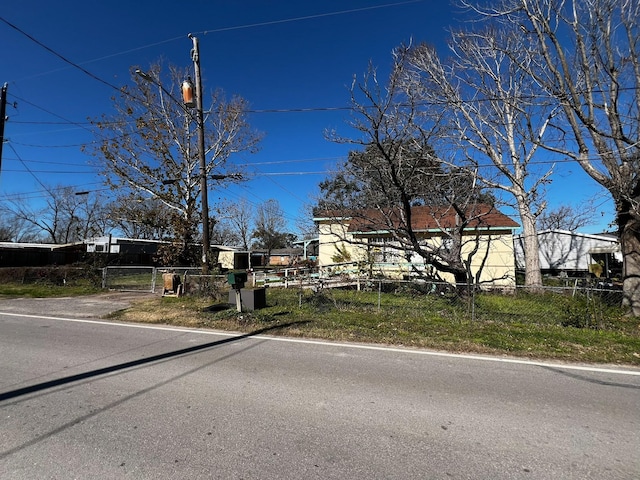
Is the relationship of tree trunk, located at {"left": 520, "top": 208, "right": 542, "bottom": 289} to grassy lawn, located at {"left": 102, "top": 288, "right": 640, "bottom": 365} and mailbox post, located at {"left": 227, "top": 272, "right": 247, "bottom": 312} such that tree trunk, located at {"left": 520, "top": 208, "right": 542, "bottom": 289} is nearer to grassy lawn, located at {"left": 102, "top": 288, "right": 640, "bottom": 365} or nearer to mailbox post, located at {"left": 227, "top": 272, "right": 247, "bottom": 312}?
grassy lawn, located at {"left": 102, "top": 288, "right": 640, "bottom": 365}

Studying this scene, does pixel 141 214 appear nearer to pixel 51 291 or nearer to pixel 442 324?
pixel 51 291

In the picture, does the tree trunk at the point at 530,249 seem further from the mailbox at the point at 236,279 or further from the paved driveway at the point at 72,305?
the paved driveway at the point at 72,305

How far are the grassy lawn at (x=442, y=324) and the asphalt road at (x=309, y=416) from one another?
38.0 inches

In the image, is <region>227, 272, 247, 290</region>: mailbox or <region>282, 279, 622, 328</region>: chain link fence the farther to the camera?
<region>227, 272, 247, 290</region>: mailbox

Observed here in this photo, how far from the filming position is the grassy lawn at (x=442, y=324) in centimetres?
690

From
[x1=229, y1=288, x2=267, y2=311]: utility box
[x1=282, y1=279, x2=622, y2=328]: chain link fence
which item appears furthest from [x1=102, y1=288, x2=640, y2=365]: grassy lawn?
[x1=229, y1=288, x2=267, y2=311]: utility box

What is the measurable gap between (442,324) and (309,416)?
5.94 meters

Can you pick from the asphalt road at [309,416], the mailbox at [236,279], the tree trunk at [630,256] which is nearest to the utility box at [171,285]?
the mailbox at [236,279]

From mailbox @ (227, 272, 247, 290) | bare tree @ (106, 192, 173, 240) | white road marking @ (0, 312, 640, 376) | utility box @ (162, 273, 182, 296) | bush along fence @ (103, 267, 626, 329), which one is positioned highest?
bare tree @ (106, 192, 173, 240)

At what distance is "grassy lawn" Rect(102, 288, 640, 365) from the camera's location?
22.6ft

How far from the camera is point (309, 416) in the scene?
384cm

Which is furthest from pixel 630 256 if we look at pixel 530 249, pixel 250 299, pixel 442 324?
pixel 250 299

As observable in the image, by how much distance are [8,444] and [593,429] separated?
5.36 metres

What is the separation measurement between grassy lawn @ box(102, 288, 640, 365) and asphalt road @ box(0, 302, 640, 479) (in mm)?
965
